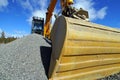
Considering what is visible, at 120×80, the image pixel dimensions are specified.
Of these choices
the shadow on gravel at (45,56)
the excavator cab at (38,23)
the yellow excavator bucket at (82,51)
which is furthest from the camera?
the excavator cab at (38,23)

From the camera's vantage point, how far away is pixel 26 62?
536 centimetres

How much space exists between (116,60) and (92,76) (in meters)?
1.41

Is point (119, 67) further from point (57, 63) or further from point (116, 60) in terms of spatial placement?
point (57, 63)

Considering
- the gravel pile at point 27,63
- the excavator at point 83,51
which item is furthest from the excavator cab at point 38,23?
the excavator at point 83,51

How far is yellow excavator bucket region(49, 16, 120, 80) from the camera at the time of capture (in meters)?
4.70

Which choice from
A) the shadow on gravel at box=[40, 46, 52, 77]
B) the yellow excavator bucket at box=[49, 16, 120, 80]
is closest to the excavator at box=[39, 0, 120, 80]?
the yellow excavator bucket at box=[49, 16, 120, 80]

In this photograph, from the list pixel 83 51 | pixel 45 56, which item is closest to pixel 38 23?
pixel 45 56

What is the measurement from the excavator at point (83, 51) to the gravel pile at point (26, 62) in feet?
1.10

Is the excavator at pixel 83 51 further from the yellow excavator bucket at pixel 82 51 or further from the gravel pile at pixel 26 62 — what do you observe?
the gravel pile at pixel 26 62

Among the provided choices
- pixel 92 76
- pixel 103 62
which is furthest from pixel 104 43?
pixel 92 76

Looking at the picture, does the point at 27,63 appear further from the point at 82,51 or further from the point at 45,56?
the point at 82,51

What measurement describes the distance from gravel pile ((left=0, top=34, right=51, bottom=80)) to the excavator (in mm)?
336

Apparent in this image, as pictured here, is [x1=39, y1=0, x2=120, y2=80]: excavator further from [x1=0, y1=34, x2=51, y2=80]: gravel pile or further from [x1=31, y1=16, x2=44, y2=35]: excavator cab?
[x1=31, y1=16, x2=44, y2=35]: excavator cab

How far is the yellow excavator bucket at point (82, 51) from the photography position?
4699mm
